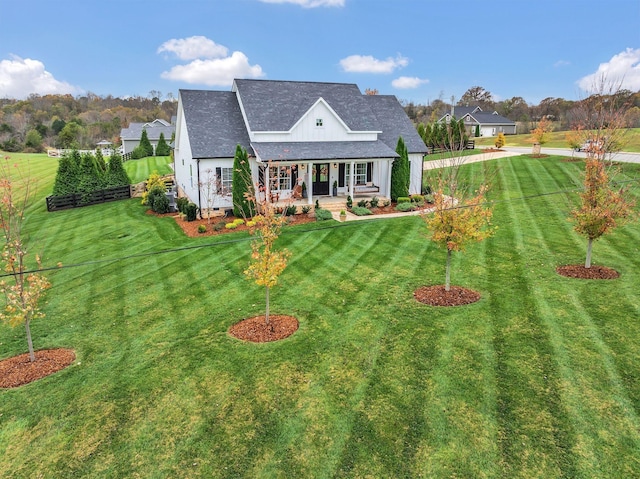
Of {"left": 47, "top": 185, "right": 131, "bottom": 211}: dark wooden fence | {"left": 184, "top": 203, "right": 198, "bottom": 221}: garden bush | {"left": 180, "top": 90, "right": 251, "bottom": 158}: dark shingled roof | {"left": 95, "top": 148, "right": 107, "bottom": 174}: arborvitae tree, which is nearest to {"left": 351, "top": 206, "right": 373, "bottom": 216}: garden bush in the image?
{"left": 180, "top": 90, "right": 251, "bottom": 158}: dark shingled roof

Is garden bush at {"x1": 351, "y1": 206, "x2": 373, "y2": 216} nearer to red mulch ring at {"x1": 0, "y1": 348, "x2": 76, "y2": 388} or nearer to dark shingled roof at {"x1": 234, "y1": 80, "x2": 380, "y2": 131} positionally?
dark shingled roof at {"x1": 234, "y1": 80, "x2": 380, "y2": 131}

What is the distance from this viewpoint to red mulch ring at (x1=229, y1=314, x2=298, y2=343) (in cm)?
1045

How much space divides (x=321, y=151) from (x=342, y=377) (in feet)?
57.5

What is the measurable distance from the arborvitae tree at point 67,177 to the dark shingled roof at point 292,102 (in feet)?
42.3

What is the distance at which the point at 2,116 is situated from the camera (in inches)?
3846

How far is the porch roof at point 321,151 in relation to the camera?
23.1 meters

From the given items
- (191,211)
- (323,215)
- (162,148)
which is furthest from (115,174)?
(162,148)

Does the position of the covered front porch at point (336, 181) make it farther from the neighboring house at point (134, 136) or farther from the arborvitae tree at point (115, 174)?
the neighboring house at point (134, 136)

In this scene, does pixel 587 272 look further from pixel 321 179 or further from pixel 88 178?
pixel 88 178

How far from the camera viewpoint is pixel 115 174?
31.8 m

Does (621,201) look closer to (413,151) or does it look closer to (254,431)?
(254,431)

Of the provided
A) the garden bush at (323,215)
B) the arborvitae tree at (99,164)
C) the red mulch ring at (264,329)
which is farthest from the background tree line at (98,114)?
the red mulch ring at (264,329)

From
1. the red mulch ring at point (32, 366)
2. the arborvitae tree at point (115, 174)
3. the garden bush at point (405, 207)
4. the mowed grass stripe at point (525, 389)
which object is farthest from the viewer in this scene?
the arborvitae tree at point (115, 174)

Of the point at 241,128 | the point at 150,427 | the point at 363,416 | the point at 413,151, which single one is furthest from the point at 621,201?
the point at 241,128
